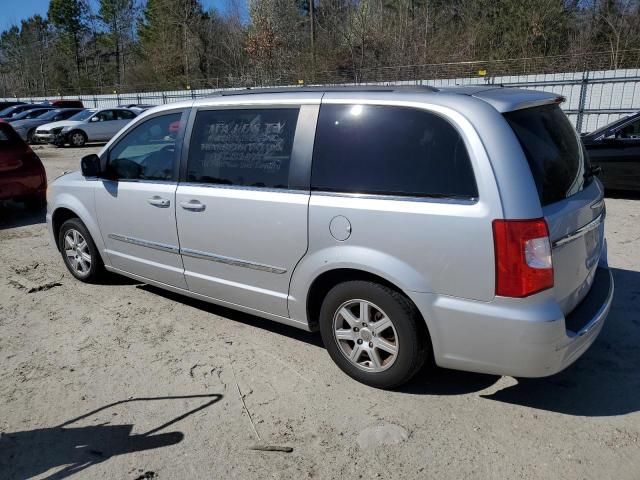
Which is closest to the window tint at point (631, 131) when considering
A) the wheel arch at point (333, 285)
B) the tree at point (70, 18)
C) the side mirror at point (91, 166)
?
the wheel arch at point (333, 285)

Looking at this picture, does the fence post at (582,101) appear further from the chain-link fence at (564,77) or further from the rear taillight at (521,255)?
the rear taillight at (521,255)

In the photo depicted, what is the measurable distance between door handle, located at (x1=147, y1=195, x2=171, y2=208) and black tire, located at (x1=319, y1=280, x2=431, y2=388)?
5.20 feet

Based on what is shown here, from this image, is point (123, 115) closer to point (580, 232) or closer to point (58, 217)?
point (58, 217)

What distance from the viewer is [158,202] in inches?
169

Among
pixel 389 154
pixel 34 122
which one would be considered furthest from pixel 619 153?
pixel 34 122

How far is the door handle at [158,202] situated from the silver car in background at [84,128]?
18.9m

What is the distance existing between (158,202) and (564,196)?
294 cm

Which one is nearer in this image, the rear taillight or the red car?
the rear taillight

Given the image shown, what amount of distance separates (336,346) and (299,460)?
848 mm

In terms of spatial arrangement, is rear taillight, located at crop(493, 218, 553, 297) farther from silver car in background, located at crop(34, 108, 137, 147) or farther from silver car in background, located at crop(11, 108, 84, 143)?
silver car in background, located at crop(11, 108, 84, 143)

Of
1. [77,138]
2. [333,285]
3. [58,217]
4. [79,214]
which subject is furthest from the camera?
[77,138]

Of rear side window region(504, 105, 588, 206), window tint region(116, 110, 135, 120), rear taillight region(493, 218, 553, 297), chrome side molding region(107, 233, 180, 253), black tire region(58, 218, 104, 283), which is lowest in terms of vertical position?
black tire region(58, 218, 104, 283)

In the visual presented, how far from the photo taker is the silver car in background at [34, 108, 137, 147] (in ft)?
69.5

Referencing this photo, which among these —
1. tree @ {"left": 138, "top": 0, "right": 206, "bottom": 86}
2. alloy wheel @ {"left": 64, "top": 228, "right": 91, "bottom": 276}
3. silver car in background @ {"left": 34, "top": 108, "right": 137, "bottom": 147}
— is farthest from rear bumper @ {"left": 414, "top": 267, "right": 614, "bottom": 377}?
tree @ {"left": 138, "top": 0, "right": 206, "bottom": 86}
